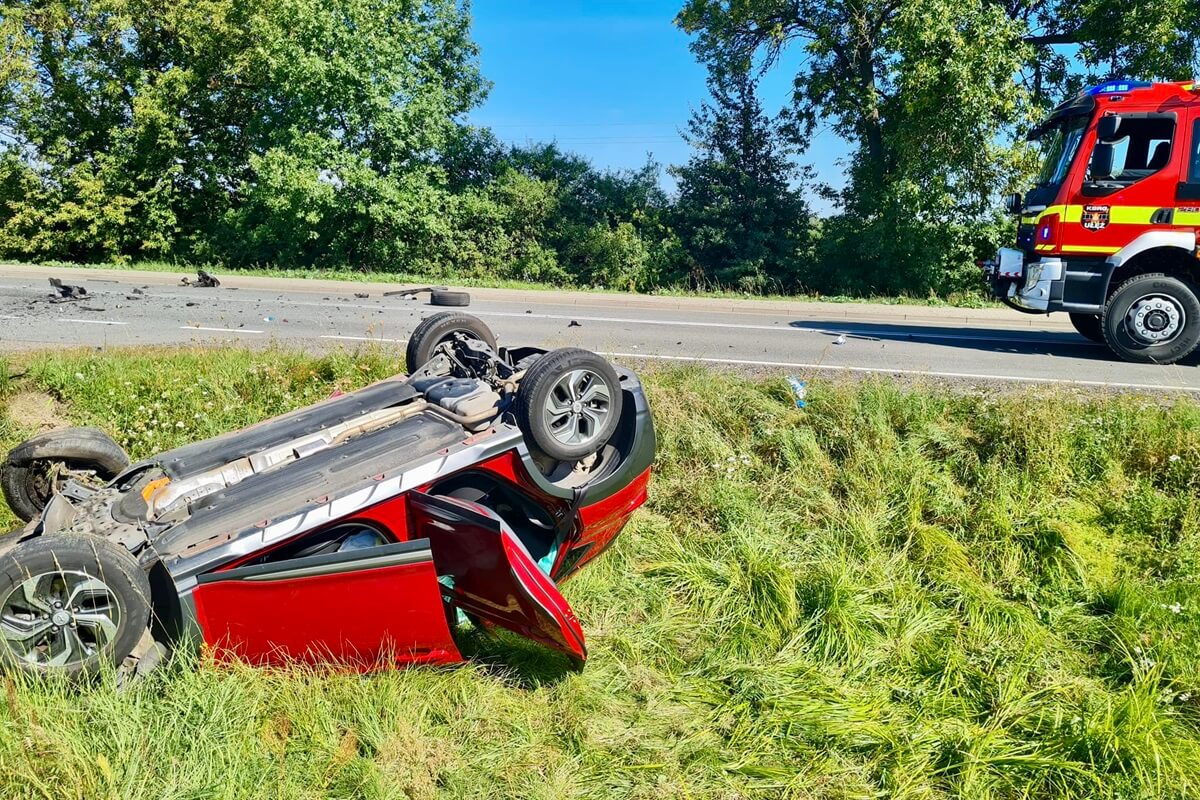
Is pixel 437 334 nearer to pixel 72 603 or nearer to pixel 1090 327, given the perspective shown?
pixel 72 603

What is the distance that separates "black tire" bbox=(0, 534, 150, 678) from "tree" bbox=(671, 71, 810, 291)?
19541 mm

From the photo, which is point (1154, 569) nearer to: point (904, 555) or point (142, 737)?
point (904, 555)

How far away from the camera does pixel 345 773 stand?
326cm

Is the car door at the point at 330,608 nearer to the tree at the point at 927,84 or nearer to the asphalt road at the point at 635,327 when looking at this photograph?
the asphalt road at the point at 635,327

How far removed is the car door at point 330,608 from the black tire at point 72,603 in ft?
0.94

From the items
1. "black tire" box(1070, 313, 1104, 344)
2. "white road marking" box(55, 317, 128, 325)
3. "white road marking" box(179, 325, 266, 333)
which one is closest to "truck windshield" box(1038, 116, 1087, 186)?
"black tire" box(1070, 313, 1104, 344)

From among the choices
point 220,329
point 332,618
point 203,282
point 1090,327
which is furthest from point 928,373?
point 203,282

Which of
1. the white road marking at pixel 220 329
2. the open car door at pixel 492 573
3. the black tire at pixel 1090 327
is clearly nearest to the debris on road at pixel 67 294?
the white road marking at pixel 220 329

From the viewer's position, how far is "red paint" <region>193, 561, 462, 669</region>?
323 centimetres

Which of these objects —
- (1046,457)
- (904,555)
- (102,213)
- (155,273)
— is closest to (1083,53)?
(1046,457)

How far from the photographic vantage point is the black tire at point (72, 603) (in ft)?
10.2

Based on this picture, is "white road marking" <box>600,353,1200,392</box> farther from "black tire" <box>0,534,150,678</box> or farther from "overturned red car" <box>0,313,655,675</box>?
"black tire" <box>0,534,150,678</box>

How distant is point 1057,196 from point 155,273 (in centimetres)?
1749

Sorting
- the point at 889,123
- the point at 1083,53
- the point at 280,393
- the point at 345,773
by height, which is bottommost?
the point at 345,773
